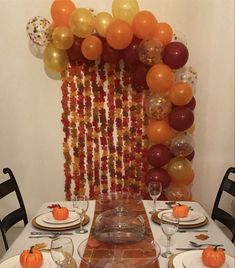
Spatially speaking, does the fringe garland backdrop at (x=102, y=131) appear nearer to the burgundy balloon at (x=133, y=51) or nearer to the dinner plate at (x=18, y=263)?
the burgundy balloon at (x=133, y=51)

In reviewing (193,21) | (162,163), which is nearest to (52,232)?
(162,163)

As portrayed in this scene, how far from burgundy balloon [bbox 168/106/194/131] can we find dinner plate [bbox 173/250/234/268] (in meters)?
1.46

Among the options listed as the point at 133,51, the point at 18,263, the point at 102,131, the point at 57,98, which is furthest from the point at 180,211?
the point at 57,98

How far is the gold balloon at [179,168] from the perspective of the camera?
2.93 metres

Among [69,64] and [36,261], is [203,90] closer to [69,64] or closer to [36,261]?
[69,64]

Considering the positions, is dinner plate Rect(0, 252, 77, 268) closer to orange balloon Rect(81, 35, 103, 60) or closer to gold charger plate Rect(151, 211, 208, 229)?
gold charger plate Rect(151, 211, 208, 229)

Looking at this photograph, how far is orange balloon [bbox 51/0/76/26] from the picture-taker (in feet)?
9.29

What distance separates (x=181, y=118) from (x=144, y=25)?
2.32ft

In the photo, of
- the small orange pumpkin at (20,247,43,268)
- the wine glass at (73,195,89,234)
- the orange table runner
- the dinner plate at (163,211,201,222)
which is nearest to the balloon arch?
the dinner plate at (163,211,201,222)

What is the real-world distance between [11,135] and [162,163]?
1290mm

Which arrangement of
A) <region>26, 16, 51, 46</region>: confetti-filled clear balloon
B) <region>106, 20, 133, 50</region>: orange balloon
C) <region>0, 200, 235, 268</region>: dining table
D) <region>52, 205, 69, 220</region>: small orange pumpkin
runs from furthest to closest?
<region>26, 16, 51, 46</region>: confetti-filled clear balloon < <region>106, 20, 133, 50</region>: orange balloon < <region>52, 205, 69, 220</region>: small orange pumpkin < <region>0, 200, 235, 268</region>: dining table

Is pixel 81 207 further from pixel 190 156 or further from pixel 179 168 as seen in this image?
pixel 190 156

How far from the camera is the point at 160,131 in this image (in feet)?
9.55

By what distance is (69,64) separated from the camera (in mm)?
3078
